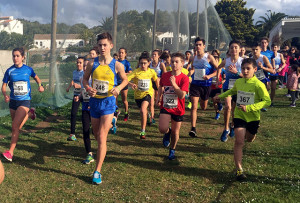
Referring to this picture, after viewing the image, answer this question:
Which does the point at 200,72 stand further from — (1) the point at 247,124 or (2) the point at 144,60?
(1) the point at 247,124

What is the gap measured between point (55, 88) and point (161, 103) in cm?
689

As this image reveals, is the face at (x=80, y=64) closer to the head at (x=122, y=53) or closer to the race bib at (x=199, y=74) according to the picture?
the head at (x=122, y=53)

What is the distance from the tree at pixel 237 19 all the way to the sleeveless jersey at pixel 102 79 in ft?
191

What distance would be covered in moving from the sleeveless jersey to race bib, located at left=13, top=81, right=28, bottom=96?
1.79m

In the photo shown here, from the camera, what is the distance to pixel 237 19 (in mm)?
60719

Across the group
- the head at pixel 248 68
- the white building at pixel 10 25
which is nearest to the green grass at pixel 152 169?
the head at pixel 248 68

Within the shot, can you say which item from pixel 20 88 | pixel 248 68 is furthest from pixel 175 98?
pixel 20 88

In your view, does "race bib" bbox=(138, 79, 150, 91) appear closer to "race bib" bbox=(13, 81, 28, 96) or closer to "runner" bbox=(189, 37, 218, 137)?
"runner" bbox=(189, 37, 218, 137)

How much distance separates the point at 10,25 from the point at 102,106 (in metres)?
6.09


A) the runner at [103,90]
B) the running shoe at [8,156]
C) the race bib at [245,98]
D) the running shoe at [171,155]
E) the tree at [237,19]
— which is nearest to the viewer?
the runner at [103,90]

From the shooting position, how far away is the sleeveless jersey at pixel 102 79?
4.66 m

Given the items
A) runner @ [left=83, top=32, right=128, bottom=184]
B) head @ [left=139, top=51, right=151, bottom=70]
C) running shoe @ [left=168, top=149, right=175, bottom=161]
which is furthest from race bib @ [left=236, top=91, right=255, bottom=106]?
head @ [left=139, top=51, right=151, bottom=70]

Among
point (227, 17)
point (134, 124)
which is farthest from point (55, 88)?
point (227, 17)

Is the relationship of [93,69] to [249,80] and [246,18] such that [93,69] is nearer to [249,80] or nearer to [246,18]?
[249,80]
